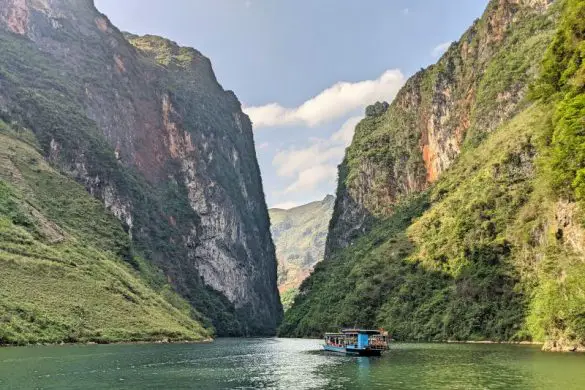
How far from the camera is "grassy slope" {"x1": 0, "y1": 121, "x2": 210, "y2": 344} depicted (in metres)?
99.1

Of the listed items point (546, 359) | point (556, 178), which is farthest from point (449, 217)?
point (546, 359)

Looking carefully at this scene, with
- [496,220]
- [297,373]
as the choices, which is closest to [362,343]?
[297,373]

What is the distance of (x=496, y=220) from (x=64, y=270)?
93.7 metres

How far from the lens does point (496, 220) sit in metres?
119

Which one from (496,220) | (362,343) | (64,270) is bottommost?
(362,343)

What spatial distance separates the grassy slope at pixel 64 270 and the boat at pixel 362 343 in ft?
148

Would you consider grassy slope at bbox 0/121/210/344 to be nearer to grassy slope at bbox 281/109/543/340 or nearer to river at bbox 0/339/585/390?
river at bbox 0/339/585/390

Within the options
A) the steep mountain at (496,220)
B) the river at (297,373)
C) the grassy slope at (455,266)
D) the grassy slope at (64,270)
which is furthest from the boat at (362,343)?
the grassy slope at (64,270)

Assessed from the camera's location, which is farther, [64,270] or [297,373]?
[64,270]

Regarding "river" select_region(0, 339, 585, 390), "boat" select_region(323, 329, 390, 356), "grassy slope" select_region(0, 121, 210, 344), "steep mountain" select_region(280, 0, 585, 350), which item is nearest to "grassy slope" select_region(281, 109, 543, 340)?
"steep mountain" select_region(280, 0, 585, 350)

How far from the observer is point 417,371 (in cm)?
5591

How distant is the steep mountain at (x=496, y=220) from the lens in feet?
257

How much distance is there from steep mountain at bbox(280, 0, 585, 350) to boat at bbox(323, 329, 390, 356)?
80.8 feet

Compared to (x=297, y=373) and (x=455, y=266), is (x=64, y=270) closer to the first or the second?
(x=297, y=373)
